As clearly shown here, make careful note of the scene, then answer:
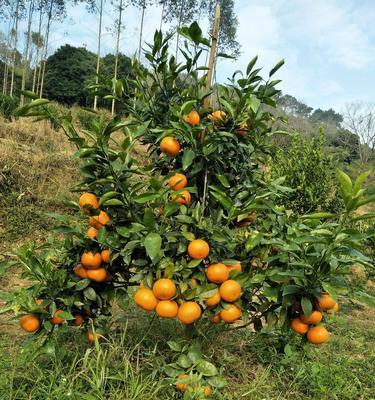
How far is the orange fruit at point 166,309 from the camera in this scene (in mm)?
1429

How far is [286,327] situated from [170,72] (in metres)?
1.31

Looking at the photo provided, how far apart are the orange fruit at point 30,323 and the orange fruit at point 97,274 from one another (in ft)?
1.00

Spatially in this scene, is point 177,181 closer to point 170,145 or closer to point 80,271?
point 170,145

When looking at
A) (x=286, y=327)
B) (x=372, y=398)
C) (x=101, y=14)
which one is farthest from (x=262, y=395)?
(x=101, y=14)

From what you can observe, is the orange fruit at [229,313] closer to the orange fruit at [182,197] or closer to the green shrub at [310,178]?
the orange fruit at [182,197]

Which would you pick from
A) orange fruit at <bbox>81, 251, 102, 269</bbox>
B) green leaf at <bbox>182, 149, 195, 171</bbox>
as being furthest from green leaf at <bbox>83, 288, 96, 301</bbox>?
green leaf at <bbox>182, 149, 195, 171</bbox>

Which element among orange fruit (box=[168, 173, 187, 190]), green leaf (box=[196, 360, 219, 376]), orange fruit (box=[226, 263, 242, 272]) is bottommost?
green leaf (box=[196, 360, 219, 376])

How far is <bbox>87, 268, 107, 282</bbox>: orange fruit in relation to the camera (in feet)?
5.44

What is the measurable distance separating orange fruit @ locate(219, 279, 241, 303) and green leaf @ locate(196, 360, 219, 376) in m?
0.35

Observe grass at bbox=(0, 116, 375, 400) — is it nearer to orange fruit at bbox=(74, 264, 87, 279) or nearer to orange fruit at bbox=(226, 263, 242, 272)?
orange fruit at bbox=(74, 264, 87, 279)

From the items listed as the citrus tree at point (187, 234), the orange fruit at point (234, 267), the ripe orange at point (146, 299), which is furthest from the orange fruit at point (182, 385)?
the orange fruit at point (234, 267)

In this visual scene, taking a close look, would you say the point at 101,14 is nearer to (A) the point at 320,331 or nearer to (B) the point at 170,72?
(B) the point at 170,72

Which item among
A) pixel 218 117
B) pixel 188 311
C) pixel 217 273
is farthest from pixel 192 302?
pixel 218 117

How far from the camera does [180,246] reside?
156 cm
